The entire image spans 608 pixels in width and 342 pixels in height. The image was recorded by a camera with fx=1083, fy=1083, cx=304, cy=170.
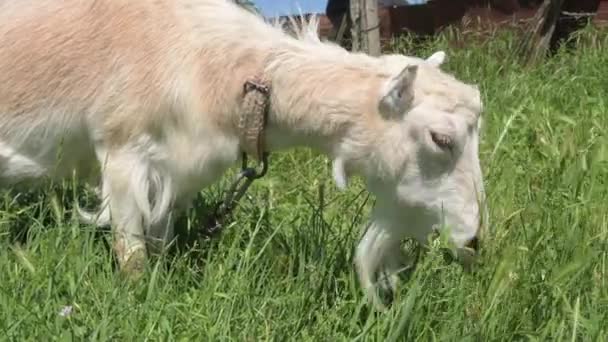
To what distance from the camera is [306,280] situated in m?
3.00

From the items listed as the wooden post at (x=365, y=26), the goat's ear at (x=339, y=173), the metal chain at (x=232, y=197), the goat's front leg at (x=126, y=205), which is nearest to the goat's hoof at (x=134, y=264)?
the goat's front leg at (x=126, y=205)

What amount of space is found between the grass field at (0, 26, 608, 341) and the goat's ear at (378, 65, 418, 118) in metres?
0.35

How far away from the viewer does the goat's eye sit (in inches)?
117

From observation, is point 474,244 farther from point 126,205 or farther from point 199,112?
point 126,205

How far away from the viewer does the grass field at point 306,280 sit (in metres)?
2.62

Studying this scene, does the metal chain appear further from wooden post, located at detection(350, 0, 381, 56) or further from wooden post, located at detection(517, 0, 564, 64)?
wooden post, located at detection(517, 0, 564, 64)

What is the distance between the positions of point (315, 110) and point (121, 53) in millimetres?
637

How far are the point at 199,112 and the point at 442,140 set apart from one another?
73cm

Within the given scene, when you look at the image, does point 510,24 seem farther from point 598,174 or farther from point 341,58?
point 341,58

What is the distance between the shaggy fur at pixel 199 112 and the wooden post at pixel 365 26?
2.68m

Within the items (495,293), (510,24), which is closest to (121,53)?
(495,293)

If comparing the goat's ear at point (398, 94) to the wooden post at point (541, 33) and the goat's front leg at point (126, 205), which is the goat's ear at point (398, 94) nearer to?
the goat's front leg at point (126, 205)

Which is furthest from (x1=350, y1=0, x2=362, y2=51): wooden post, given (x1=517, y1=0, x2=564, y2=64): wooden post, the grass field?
the grass field

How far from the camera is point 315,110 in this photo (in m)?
3.13
